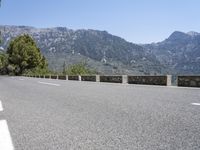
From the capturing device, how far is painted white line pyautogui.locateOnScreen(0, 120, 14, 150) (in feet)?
14.3

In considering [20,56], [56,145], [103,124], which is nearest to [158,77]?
[103,124]

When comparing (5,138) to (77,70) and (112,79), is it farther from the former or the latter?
(77,70)

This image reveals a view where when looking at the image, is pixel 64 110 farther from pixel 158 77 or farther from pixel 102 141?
pixel 158 77

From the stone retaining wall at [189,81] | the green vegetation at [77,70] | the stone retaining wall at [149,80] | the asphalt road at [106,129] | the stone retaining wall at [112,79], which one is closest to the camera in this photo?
the asphalt road at [106,129]

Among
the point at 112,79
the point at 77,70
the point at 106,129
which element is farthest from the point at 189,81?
the point at 77,70

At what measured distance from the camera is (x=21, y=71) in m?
104

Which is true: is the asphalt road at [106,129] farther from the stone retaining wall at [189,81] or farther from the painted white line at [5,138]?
the stone retaining wall at [189,81]

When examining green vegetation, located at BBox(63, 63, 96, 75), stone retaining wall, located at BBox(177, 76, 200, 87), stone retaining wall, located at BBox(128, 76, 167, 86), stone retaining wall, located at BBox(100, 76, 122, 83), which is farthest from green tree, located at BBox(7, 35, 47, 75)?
stone retaining wall, located at BBox(177, 76, 200, 87)

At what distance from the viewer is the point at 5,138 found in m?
4.91

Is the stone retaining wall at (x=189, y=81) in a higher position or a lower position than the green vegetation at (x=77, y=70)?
lower

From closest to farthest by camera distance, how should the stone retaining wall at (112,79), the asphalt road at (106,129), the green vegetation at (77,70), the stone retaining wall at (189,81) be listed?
the asphalt road at (106,129) → the stone retaining wall at (189,81) → the stone retaining wall at (112,79) → the green vegetation at (77,70)

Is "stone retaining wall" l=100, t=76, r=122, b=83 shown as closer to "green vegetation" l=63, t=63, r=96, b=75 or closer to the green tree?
"green vegetation" l=63, t=63, r=96, b=75

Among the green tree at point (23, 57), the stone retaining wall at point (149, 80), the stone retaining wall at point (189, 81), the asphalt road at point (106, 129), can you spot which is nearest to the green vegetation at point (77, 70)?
the green tree at point (23, 57)

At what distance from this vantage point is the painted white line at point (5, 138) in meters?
4.36
